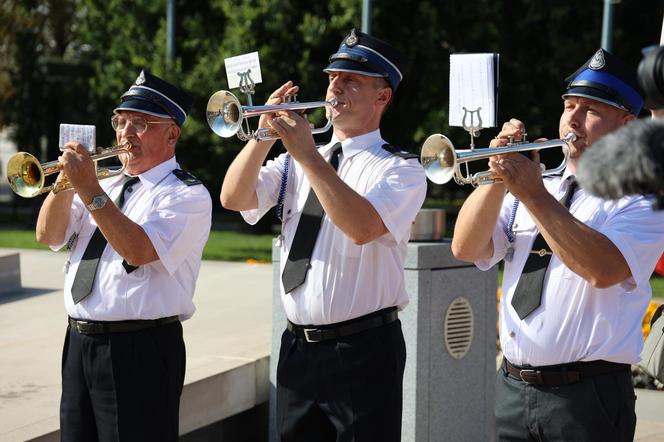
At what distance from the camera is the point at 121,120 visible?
4816 millimetres

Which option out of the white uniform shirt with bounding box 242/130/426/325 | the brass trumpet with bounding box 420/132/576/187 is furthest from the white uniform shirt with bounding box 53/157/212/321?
the brass trumpet with bounding box 420/132/576/187

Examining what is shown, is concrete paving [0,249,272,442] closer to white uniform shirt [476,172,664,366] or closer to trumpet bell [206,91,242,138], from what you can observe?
trumpet bell [206,91,242,138]

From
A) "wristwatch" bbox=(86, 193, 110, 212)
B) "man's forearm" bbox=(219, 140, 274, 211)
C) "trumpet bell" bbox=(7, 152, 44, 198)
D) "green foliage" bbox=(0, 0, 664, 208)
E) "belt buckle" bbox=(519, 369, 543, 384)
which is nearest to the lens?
"belt buckle" bbox=(519, 369, 543, 384)

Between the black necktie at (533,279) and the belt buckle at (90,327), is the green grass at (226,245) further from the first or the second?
the black necktie at (533,279)

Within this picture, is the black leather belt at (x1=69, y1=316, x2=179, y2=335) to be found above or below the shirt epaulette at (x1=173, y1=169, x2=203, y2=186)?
below

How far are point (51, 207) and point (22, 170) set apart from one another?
0.94ft

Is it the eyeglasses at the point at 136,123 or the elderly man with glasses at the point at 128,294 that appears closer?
the elderly man with glasses at the point at 128,294

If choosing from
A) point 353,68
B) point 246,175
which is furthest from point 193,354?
point 353,68

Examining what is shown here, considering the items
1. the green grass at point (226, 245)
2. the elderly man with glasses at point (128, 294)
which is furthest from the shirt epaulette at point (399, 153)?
the green grass at point (226, 245)

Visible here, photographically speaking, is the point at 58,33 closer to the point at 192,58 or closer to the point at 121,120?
the point at 192,58

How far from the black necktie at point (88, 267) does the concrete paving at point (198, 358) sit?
795mm

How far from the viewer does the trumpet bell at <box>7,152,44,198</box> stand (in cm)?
486

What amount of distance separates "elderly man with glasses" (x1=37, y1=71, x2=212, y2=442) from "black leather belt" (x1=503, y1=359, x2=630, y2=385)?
5.08ft

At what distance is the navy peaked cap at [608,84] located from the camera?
3.90 meters
